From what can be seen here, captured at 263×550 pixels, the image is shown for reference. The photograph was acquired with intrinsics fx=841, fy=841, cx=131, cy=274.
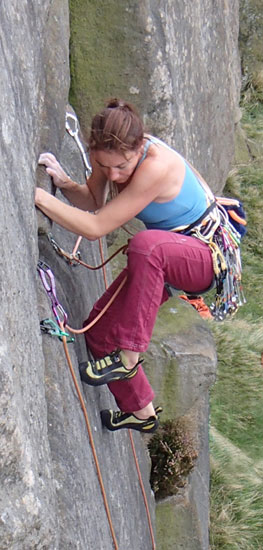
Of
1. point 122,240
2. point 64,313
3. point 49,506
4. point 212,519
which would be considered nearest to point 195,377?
point 122,240

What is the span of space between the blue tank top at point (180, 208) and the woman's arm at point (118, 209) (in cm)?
21

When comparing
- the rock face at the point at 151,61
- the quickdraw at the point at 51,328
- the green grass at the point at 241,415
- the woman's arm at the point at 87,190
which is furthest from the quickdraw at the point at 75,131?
the green grass at the point at 241,415

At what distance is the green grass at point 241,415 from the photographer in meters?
6.73

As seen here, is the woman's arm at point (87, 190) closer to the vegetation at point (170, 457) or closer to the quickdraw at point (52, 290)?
the quickdraw at point (52, 290)

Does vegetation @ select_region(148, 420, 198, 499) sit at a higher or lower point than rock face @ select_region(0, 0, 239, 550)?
lower

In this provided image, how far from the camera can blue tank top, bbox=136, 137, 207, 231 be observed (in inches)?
145

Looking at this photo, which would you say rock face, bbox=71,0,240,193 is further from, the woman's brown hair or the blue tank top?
the woman's brown hair

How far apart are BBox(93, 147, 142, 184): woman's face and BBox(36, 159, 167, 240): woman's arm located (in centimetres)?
5

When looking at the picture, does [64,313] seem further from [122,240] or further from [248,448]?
[248,448]

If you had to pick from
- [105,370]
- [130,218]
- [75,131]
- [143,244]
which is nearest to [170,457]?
[105,370]

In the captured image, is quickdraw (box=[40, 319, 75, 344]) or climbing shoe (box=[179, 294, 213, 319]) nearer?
quickdraw (box=[40, 319, 75, 344])

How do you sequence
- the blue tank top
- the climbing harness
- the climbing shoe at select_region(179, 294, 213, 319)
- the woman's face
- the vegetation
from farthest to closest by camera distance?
1. the climbing shoe at select_region(179, 294, 213, 319)
2. the vegetation
3. the climbing harness
4. the blue tank top
5. the woman's face

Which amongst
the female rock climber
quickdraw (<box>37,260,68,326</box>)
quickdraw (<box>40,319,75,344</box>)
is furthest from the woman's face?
quickdraw (<box>40,319,75,344</box>)

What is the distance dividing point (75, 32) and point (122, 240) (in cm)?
149
